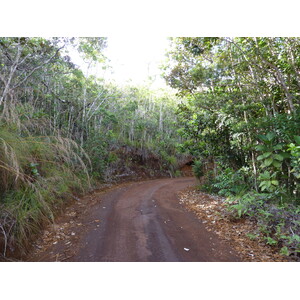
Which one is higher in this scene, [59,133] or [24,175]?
[59,133]

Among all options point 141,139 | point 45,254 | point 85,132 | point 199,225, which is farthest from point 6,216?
point 141,139

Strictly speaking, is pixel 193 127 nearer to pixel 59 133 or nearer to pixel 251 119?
pixel 251 119

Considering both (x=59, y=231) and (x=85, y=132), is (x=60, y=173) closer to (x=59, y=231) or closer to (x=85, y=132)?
(x=59, y=231)

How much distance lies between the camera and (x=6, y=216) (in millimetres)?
2471

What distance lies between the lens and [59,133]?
364 cm

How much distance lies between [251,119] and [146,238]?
3752mm

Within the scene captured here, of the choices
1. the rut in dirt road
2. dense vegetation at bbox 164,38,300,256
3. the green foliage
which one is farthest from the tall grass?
the green foliage

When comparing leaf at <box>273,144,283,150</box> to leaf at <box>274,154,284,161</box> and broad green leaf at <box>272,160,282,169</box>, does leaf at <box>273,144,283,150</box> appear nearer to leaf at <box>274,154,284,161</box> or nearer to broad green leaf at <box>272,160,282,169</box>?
leaf at <box>274,154,284,161</box>

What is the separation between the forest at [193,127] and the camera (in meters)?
2.73

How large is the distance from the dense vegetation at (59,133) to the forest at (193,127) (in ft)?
0.07

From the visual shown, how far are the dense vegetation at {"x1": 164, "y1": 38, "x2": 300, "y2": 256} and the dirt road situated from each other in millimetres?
894

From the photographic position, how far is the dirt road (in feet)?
7.72

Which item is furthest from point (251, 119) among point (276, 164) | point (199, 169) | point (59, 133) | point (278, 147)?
point (59, 133)

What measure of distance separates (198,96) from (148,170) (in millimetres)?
7850
